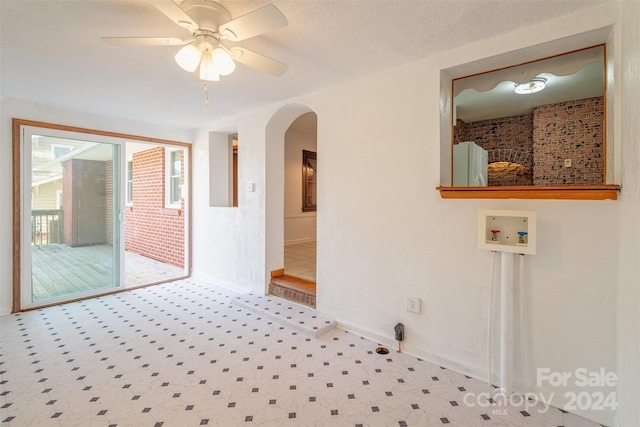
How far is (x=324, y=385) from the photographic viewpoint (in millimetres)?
2102

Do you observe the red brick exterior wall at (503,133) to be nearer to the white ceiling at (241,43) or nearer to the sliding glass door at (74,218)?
the white ceiling at (241,43)

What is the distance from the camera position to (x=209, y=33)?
174cm

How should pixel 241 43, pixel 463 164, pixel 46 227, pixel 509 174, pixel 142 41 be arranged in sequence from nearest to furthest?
pixel 142 41 → pixel 241 43 → pixel 463 164 → pixel 46 227 → pixel 509 174

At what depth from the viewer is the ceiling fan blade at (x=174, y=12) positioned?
138 cm

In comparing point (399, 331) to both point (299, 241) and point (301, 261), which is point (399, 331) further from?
point (299, 241)

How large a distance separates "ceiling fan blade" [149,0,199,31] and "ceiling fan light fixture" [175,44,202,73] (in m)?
0.10

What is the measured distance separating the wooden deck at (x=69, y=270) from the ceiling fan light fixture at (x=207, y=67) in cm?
348

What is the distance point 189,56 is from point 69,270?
12.5 ft

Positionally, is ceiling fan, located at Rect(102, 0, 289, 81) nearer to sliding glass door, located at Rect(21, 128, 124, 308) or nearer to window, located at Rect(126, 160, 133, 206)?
sliding glass door, located at Rect(21, 128, 124, 308)

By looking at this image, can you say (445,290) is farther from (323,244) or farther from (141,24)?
(141,24)

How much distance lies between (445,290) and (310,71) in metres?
2.14

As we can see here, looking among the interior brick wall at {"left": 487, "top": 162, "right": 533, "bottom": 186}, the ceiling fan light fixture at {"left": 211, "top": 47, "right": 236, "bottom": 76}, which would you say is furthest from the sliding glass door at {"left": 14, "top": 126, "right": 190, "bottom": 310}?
the interior brick wall at {"left": 487, "top": 162, "right": 533, "bottom": 186}

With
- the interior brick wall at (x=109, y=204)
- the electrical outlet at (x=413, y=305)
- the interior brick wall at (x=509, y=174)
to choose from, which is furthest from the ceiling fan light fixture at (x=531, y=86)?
the interior brick wall at (x=109, y=204)

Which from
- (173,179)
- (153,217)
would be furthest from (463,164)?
(153,217)
